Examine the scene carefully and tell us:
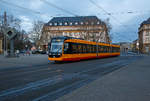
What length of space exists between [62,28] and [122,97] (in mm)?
83514

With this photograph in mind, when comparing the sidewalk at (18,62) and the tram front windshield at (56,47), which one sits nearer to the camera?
the sidewalk at (18,62)

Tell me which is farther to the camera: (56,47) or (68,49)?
(68,49)

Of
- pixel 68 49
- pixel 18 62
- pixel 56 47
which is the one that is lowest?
pixel 18 62

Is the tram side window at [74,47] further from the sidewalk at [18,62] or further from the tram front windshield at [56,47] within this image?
the sidewalk at [18,62]

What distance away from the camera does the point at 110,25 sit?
1986 inches

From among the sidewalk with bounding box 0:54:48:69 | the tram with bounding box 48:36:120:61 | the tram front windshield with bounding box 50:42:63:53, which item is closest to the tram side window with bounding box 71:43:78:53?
the tram with bounding box 48:36:120:61

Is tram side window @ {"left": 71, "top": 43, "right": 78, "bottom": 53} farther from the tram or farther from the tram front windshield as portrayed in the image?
the tram front windshield

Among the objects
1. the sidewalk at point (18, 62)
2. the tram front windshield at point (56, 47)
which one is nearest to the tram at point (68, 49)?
the tram front windshield at point (56, 47)

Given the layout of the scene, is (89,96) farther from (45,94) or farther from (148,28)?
(148,28)

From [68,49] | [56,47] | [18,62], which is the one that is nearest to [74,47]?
[68,49]

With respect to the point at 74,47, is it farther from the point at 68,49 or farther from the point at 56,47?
the point at 56,47

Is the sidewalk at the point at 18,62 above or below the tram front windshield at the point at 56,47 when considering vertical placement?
below

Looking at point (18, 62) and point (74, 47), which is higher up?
point (74, 47)

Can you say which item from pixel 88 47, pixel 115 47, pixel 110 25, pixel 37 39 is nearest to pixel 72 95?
pixel 88 47
